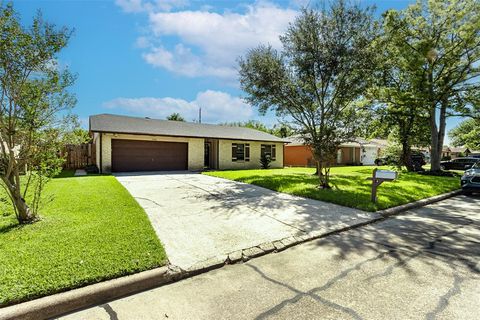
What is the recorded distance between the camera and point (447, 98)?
54.5 ft

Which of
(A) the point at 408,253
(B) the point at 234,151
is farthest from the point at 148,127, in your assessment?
(A) the point at 408,253

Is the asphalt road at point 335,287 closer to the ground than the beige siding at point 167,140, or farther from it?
closer to the ground

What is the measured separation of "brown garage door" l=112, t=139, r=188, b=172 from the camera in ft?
51.9

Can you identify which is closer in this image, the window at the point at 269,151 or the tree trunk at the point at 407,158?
the tree trunk at the point at 407,158

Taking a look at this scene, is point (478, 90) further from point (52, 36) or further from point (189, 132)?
point (52, 36)

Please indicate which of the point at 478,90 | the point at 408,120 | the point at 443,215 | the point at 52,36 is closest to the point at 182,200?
the point at 52,36

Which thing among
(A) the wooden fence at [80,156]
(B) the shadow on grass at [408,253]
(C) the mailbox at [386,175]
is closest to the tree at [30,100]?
(B) the shadow on grass at [408,253]

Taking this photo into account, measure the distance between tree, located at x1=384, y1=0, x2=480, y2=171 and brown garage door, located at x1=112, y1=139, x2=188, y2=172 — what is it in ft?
52.6

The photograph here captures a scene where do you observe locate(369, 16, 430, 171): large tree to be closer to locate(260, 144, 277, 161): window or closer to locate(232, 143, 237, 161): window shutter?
locate(260, 144, 277, 161): window

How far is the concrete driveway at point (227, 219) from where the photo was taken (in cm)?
405

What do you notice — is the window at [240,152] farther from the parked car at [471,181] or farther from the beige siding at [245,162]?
the parked car at [471,181]

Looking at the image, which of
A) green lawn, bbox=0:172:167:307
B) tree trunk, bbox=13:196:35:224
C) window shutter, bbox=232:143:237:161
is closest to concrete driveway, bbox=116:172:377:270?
green lawn, bbox=0:172:167:307

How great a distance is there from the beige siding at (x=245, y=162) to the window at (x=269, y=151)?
13.8 inches

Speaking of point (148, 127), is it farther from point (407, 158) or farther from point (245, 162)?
point (407, 158)
